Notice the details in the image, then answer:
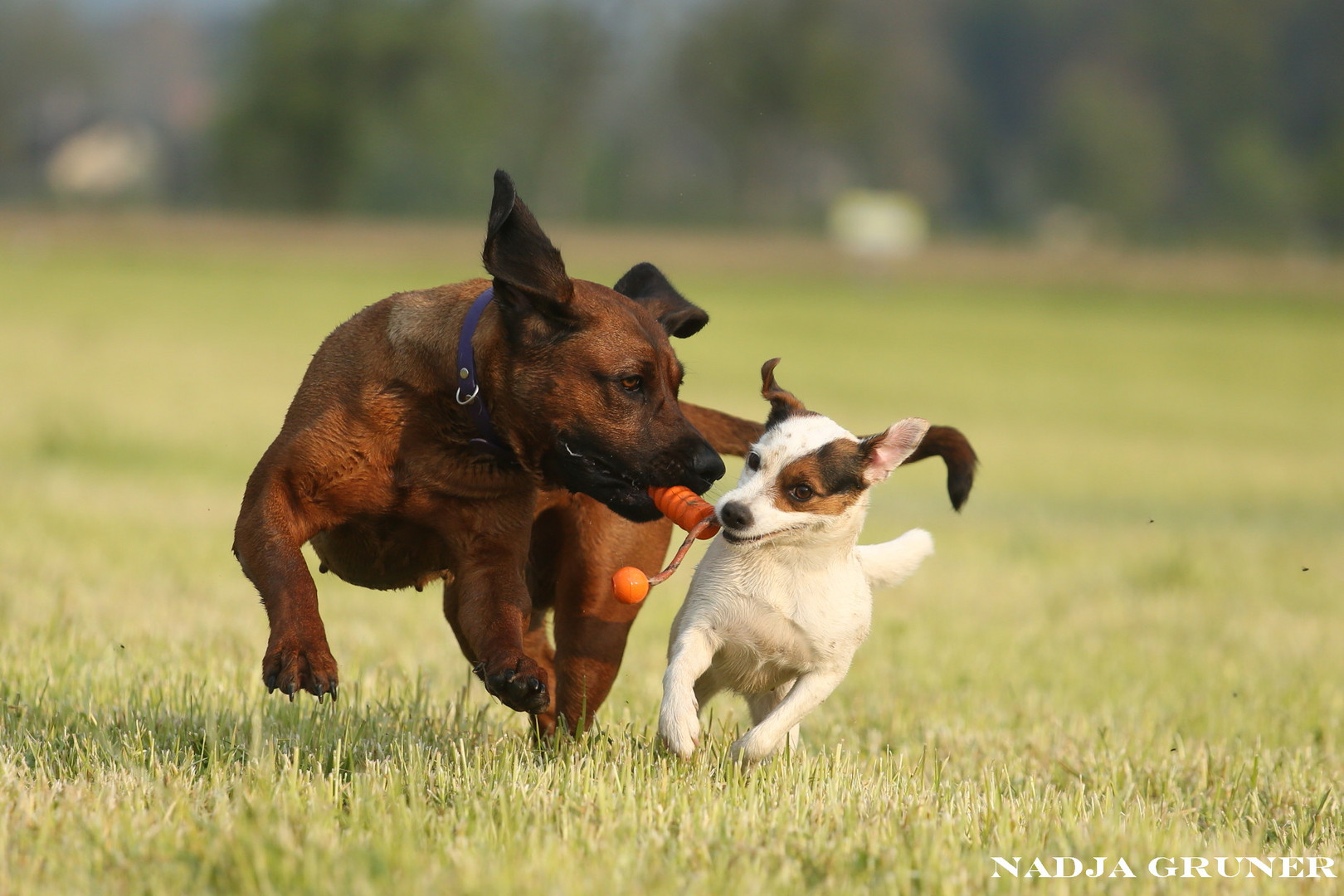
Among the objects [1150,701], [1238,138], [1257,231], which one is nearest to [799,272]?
[1257,231]

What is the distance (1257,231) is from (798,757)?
267 ft

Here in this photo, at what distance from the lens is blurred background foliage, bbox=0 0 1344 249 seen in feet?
259

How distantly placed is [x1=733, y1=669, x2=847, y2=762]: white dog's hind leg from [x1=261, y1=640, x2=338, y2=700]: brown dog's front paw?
1308 millimetres

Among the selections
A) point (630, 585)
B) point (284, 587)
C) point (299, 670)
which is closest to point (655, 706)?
point (630, 585)

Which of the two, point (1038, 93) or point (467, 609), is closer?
point (467, 609)

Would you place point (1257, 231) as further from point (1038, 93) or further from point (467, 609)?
point (467, 609)

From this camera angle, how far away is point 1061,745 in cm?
596

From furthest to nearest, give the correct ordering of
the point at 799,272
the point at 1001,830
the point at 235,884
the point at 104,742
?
the point at 799,272, the point at 104,742, the point at 1001,830, the point at 235,884

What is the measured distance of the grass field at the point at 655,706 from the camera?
3.51 meters

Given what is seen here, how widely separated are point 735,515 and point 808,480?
331 millimetres

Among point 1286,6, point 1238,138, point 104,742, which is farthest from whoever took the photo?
point 1286,6

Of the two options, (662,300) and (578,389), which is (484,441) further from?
(662,300)

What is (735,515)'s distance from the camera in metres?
4.64

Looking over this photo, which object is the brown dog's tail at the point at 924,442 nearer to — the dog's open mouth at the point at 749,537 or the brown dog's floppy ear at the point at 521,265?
the dog's open mouth at the point at 749,537
